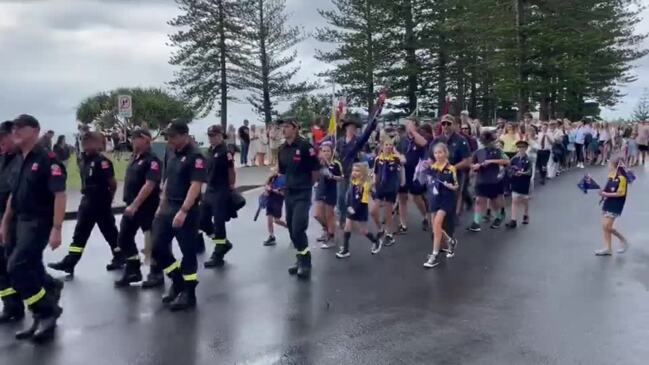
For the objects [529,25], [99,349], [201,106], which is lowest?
[99,349]

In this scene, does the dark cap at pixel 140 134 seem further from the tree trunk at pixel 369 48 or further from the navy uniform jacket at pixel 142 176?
the tree trunk at pixel 369 48

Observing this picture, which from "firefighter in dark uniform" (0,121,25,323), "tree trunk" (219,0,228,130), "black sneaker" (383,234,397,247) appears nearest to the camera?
"firefighter in dark uniform" (0,121,25,323)

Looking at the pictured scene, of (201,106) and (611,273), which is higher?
(201,106)

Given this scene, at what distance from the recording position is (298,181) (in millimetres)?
8859

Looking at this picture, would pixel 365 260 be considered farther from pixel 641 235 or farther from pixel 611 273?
pixel 641 235

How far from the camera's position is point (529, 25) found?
3425 centimetres

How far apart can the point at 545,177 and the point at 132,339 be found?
17178mm

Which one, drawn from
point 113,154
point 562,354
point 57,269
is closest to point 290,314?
point 562,354

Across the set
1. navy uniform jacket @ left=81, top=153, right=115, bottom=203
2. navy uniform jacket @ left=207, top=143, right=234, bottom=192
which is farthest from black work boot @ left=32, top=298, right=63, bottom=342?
navy uniform jacket @ left=207, top=143, right=234, bottom=192

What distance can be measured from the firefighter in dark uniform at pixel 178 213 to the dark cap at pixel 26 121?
1.27 m

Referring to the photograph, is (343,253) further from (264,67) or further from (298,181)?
(264,67)

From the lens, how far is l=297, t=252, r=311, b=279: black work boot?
892 cm

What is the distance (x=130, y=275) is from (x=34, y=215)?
229 centimetres

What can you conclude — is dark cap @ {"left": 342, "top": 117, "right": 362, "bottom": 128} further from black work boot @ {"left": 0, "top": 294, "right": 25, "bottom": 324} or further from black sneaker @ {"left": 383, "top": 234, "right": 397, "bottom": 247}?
black work boot @ {"left": 0, "top": 294, "right": 25, "bottom": 324}
